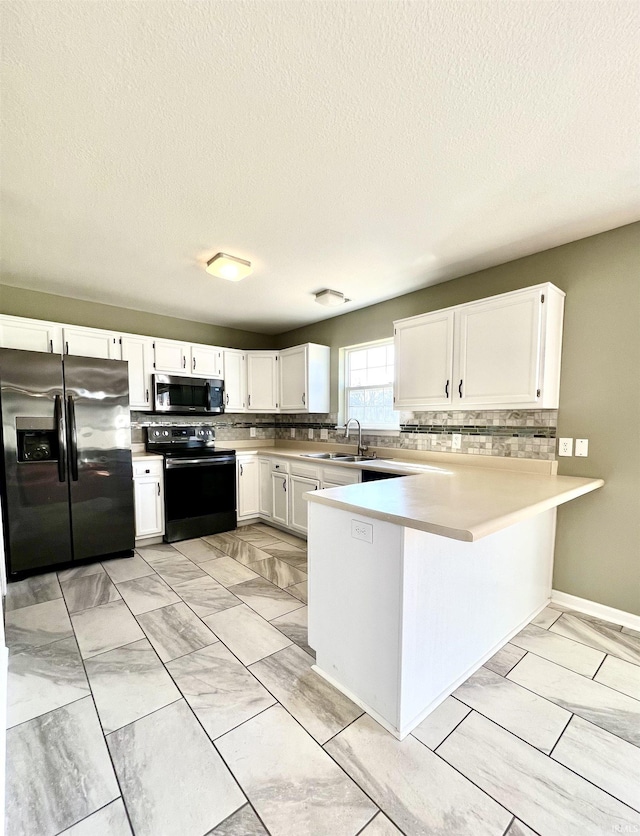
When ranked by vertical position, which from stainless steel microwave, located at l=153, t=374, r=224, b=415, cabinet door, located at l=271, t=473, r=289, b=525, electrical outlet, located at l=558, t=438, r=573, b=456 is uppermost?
stainless steel microwave, located at l=153, t=374, r=224, b=415

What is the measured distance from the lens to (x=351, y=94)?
4.12 ft

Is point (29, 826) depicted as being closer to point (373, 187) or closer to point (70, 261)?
point (373, 187)

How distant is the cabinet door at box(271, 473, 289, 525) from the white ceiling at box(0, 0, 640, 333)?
2.29 metres

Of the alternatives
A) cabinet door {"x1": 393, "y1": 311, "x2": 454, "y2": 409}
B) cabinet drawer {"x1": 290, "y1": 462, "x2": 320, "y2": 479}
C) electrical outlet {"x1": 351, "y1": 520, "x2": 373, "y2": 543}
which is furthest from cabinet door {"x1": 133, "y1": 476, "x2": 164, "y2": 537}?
electrical outlet {"x1": 351, "y1": 520, "x2": 373, "y2": 543}

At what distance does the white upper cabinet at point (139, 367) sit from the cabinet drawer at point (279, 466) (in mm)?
1439

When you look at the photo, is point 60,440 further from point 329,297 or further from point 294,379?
point 329,297

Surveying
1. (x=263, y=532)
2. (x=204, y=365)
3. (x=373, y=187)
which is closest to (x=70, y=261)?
(x=204, y=365)

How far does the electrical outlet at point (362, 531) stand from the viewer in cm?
147

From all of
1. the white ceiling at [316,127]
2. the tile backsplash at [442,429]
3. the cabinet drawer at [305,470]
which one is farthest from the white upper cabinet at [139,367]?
the cabinet drawer at [305,470]

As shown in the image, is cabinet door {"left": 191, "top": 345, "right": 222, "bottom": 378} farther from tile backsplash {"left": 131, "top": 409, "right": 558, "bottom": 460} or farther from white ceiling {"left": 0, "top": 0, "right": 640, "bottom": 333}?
white ceiling {"left": 0, "top": 0, "right": 640, "bottom": 333}

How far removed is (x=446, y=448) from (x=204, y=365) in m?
2.76

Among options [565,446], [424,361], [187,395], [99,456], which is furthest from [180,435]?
[565,446]

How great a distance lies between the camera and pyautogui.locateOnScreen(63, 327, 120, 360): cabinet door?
3.19 m

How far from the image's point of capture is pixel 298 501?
3.64 meters
